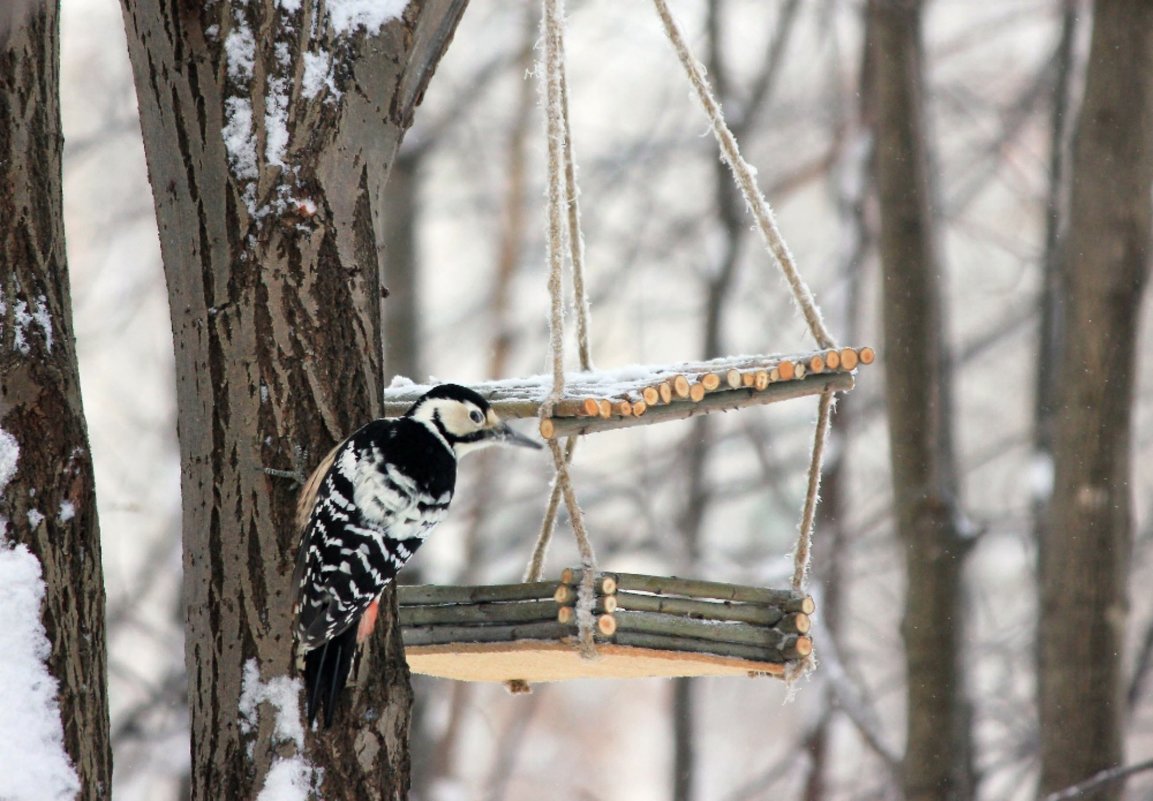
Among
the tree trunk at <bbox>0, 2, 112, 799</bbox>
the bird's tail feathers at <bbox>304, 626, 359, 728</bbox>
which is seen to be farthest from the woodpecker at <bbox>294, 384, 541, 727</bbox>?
the tree trunk at <bbox>0, 2, 112, 799</bbox>

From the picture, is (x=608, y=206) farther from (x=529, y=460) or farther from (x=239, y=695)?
(x=239, y=695)

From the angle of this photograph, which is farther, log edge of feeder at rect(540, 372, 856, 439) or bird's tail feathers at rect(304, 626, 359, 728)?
log edge of feeder at rect(540, 372, 856, 439)

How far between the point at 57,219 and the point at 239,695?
0.85 m

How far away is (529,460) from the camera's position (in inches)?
320

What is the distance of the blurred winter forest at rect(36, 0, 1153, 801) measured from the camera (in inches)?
247

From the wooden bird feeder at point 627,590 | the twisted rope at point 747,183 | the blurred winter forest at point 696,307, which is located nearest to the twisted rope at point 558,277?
the wooden bird feeder at point 627,590

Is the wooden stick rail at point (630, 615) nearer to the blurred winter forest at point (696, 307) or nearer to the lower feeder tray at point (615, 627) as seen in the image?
the lower feeder tray at point (615, 627)

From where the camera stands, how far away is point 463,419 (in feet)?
9.05

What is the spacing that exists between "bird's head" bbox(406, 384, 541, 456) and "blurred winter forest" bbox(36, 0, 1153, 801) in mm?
2395

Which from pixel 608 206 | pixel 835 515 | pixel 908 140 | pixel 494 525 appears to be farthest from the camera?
pixel 494 525

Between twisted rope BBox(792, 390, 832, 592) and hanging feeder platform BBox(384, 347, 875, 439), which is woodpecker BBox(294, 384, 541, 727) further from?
twisted rope BBox(792, 390, 832, 592)

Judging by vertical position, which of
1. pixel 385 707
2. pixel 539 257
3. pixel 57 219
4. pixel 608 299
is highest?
pixel 539 257

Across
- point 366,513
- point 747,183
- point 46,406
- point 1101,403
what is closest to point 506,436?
point 366,513

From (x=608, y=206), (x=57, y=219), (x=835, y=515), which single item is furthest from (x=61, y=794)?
(x=608, y=206)
